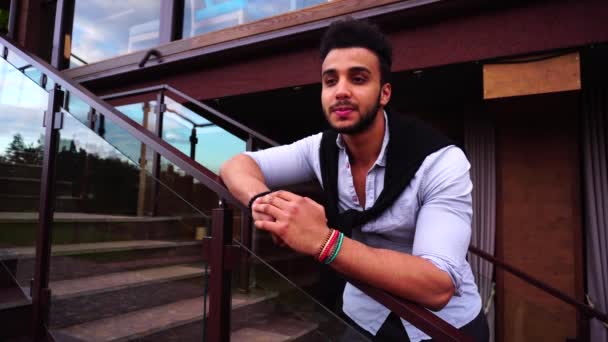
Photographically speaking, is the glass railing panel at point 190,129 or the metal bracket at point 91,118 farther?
the glass railing panel at point 190,129

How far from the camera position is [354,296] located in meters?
1.36

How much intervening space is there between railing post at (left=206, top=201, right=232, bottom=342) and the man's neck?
1.71ft

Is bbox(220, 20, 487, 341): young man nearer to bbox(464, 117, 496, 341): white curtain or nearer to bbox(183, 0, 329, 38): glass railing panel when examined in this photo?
bbox(183, 0, 329, 38): glass railing panel

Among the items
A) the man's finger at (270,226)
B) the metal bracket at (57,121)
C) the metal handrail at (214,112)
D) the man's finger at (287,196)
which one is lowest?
the man's finger at (270,226)

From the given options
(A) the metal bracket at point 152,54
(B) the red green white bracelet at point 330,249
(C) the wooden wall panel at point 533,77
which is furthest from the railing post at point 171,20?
(B) the red green white bracelet at point 330,249

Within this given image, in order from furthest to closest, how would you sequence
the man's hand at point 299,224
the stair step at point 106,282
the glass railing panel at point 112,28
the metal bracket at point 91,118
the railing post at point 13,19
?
1. the railing post at point 13,19
2. the glass railing panel at point 112,28
3. the metal bracket at point 91,118
4. the stair step at point 106,282
5. the man's hand at point 299,224

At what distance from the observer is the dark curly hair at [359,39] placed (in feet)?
4.35

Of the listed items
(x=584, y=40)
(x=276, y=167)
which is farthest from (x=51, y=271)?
(x=584, y=40)

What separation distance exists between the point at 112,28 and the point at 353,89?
6.08m

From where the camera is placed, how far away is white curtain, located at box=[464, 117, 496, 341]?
4.20 m

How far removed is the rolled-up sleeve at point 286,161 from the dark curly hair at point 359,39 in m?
0.38

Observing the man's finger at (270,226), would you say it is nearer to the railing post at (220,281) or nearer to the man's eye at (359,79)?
the railing post at (220,281)

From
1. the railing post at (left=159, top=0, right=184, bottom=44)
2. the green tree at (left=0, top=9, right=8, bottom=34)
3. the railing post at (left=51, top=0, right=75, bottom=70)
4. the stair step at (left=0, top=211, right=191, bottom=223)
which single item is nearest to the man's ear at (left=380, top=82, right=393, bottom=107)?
the stair step at (left=0, top=211, right=191, bottom=223)

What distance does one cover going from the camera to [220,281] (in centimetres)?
119
